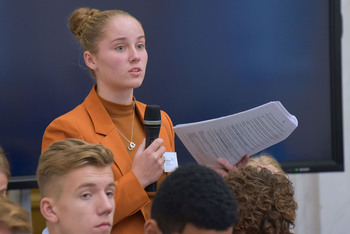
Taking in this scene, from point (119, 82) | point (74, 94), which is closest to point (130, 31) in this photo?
point (119, 82)

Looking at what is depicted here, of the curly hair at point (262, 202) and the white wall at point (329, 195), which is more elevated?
the curly hair at point (262, 202)

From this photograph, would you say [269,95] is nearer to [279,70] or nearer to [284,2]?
[279,70]

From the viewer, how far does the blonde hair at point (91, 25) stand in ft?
7.39

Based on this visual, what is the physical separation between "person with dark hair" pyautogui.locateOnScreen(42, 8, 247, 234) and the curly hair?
16.0 inches

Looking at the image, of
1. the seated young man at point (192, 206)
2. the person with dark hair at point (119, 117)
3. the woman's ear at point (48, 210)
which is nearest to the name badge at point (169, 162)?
the person with dark hair at point (119, 117)

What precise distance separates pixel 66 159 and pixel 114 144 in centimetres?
40

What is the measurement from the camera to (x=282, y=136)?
2311 millimetres

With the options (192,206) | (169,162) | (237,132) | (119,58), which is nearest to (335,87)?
(237,132)

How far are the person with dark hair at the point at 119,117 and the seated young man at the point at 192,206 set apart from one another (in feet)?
2.65

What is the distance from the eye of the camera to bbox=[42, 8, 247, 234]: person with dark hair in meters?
2.10

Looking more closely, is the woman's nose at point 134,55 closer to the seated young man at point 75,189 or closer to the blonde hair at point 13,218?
the seated young man at point 75,189

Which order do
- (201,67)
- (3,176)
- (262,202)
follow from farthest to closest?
1. (201,67)
2. (3,176)
3. (262,202)

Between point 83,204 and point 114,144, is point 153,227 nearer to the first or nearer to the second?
point 83,204

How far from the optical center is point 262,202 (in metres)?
1.74
